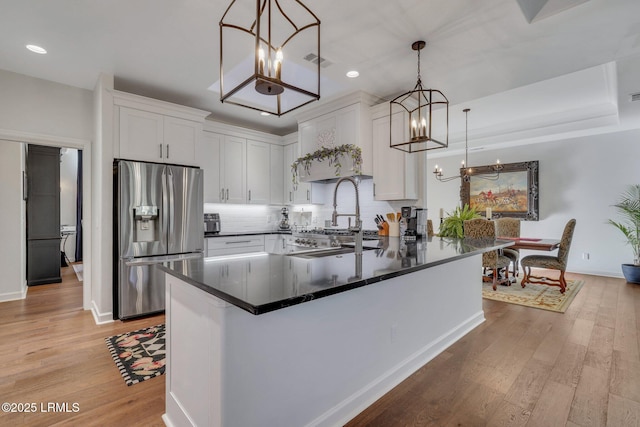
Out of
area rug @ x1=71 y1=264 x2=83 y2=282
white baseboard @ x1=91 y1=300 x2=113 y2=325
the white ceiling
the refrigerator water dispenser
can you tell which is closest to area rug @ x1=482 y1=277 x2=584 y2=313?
the white ceiling

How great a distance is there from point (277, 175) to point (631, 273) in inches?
248

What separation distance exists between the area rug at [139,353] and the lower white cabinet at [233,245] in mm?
1255

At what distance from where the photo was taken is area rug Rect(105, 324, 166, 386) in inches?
88.9

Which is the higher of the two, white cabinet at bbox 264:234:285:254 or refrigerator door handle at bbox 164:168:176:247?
refrigerator door handle at bbox 164:168:176:247

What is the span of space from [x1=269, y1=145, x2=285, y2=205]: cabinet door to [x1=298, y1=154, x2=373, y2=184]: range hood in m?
0.82

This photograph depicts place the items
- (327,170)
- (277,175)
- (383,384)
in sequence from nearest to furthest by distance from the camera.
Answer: (383,384) → (327,170) → (277,175)

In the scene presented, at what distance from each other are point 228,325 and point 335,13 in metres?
2.28

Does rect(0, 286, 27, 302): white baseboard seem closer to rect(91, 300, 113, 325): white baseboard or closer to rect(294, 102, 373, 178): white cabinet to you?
rect(91, 300, 113, 325): white baseboard

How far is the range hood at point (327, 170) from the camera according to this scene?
12.8 ft

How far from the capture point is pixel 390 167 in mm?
3789

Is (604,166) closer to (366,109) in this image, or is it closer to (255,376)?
(366,109)

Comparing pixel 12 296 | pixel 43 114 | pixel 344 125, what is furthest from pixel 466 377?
pixel 12 296

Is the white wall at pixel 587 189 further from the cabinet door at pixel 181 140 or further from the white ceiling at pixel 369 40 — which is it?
the cabinet door at pixel 181 140

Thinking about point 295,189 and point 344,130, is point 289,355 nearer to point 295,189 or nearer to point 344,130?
point 344,130
